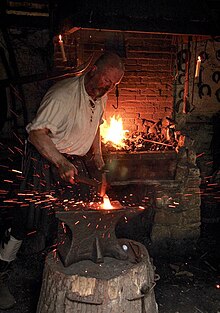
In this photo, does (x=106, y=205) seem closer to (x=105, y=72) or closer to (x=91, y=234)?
(x=91, y=234)

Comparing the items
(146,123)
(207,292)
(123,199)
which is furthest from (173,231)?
(146,123)

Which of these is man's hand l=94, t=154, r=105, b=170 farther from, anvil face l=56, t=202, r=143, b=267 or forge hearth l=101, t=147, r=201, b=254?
anvil face l=56, t=202, r=143, b=267

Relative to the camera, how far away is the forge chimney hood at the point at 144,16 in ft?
15.6

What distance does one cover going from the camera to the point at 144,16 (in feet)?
16.2

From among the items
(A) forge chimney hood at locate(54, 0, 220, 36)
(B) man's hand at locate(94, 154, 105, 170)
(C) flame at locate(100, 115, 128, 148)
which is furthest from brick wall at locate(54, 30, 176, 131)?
(B) man's hand at locate(94, 154, 105, 170)

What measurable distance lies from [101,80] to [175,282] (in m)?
2.78

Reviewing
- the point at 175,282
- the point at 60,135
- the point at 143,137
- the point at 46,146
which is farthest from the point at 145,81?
the point at 175,282

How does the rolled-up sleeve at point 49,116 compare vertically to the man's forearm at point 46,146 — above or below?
above

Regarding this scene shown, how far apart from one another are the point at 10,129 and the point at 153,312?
454cm

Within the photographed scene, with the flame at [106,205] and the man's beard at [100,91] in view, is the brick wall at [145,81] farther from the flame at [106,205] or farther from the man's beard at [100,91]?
the flame at [106,205]

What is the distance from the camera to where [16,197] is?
4.06 meters

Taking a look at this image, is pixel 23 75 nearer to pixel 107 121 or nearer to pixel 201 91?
pixel 107 121

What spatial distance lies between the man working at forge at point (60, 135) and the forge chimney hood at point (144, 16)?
43.6 inches

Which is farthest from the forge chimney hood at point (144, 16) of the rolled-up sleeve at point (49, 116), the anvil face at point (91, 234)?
the anvil face at point (91, 234)
